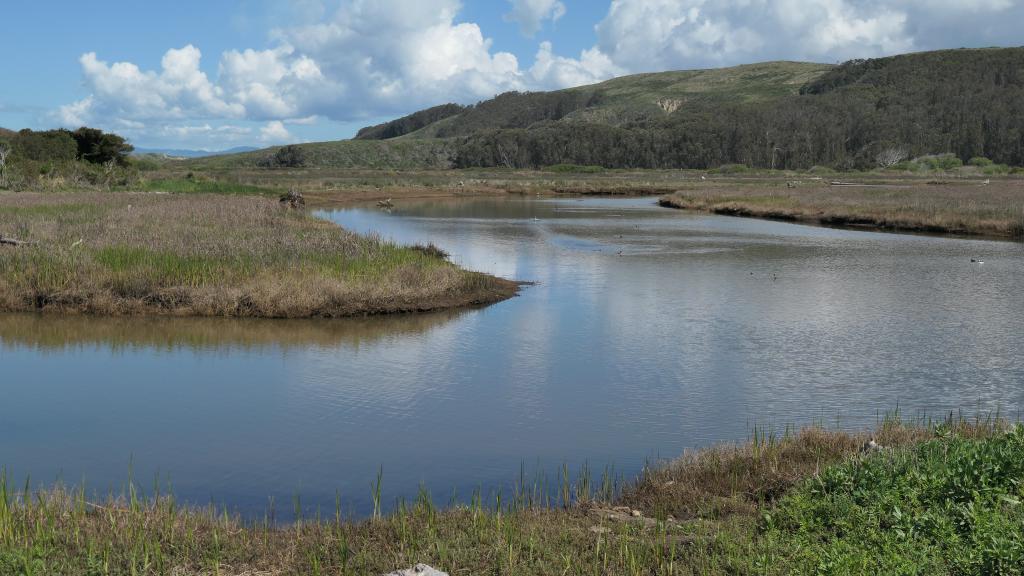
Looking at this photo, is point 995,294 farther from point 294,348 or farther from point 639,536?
point 639,536

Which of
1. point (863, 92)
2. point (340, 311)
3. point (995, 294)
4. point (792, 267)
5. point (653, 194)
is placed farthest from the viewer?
point (863, 92)

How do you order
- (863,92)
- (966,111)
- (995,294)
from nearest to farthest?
(995,294), (966,111), (863,92)

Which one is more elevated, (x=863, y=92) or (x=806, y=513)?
(x=863, y=92)

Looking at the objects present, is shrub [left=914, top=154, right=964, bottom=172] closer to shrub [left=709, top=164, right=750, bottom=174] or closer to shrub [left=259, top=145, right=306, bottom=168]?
shrub [left=709, top=164, right=750, bottom=174]

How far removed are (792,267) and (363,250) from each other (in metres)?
13.4

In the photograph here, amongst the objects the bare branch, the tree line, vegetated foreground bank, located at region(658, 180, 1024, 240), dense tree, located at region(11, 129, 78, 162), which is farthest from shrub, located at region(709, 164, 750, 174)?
dense tree, located at region(11, 129, 78, 162)

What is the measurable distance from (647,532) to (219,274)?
1444cm

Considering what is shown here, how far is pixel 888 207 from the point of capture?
47.5 metres

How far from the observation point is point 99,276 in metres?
19.2

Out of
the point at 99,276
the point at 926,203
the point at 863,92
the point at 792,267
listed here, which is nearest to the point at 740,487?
the point at 99,276

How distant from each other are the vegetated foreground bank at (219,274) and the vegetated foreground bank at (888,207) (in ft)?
88.6

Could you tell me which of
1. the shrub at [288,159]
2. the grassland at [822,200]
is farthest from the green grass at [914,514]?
the shrub at [288,159]

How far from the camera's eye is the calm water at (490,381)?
10594 mm

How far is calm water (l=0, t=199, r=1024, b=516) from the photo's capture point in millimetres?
10594
